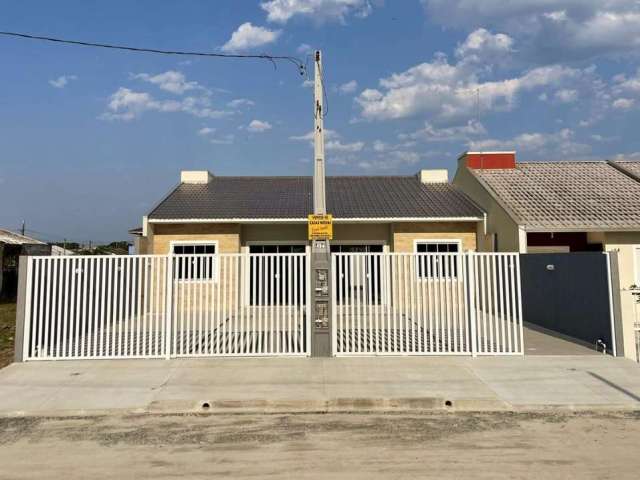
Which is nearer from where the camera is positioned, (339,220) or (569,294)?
(569,294)

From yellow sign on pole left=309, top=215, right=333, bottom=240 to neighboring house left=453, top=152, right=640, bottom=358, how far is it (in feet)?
24.3

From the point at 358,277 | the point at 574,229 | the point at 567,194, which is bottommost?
the point at 358,277

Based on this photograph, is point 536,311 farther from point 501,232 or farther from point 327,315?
point 327,315

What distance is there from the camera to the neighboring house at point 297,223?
1510cm

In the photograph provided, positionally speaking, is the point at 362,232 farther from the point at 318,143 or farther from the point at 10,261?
the point at 10,261

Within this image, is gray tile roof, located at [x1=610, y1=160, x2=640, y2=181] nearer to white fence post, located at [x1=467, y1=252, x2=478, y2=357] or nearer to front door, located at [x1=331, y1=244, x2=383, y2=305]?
white fence post, located at [x1=467, y1=252, x2=478, y2=357]

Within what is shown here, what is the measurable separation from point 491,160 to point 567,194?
3.47 meters

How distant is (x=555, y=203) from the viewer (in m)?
14.9

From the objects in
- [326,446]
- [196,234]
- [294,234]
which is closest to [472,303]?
[326,446]

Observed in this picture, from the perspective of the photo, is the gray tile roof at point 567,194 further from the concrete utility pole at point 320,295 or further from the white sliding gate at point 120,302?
the white sliding gate at point 120,302

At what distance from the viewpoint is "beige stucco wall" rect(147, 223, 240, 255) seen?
15.2 metres

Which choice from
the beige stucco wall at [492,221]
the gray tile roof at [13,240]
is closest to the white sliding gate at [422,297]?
the beige stucco wall at [492,221]

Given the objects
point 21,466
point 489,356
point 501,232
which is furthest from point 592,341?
point 21,466

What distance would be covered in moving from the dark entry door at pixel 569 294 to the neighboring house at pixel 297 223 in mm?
3384
